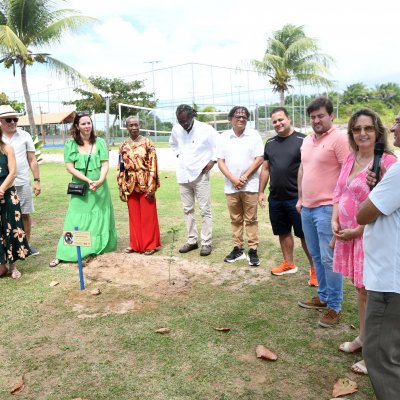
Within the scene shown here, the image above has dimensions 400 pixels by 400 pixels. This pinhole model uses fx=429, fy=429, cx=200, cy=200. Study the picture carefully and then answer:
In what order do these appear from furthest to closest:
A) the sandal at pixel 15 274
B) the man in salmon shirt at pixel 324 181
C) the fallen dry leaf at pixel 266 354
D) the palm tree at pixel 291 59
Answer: the palm tree at pixel 291 59 → the sandal at pixel 15 274 → the man in salmon shirt at pixel 324 181 → the fallen dry leaf at pixel 266 354

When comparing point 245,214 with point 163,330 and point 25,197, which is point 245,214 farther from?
point 25,197

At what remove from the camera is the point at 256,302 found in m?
4.08

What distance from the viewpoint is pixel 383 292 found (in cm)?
212

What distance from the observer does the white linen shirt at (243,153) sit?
16.8 feet

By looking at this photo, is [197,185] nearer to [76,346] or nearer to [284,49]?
[76,346]

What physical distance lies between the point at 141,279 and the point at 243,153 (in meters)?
1.90

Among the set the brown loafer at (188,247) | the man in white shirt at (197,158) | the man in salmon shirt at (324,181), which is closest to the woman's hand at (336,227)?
the man in salmon shirt at (324,181)

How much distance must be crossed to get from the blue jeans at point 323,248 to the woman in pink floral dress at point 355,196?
15.0 inches

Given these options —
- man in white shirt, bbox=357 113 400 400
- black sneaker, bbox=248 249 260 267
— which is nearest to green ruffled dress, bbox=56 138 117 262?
black sneaker, bbox=248 249 260 267

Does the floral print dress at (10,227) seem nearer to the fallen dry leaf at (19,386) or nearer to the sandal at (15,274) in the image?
the sandal at (15,274)

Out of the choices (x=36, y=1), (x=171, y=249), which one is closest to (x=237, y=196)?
(x=171, y=249)

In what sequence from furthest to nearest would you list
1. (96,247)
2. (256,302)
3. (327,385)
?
1. (96,247)
2. (256,302)
3. (327,385)

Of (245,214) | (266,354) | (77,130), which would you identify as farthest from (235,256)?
(77,130)

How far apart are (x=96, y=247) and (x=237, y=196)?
77.0 inches
